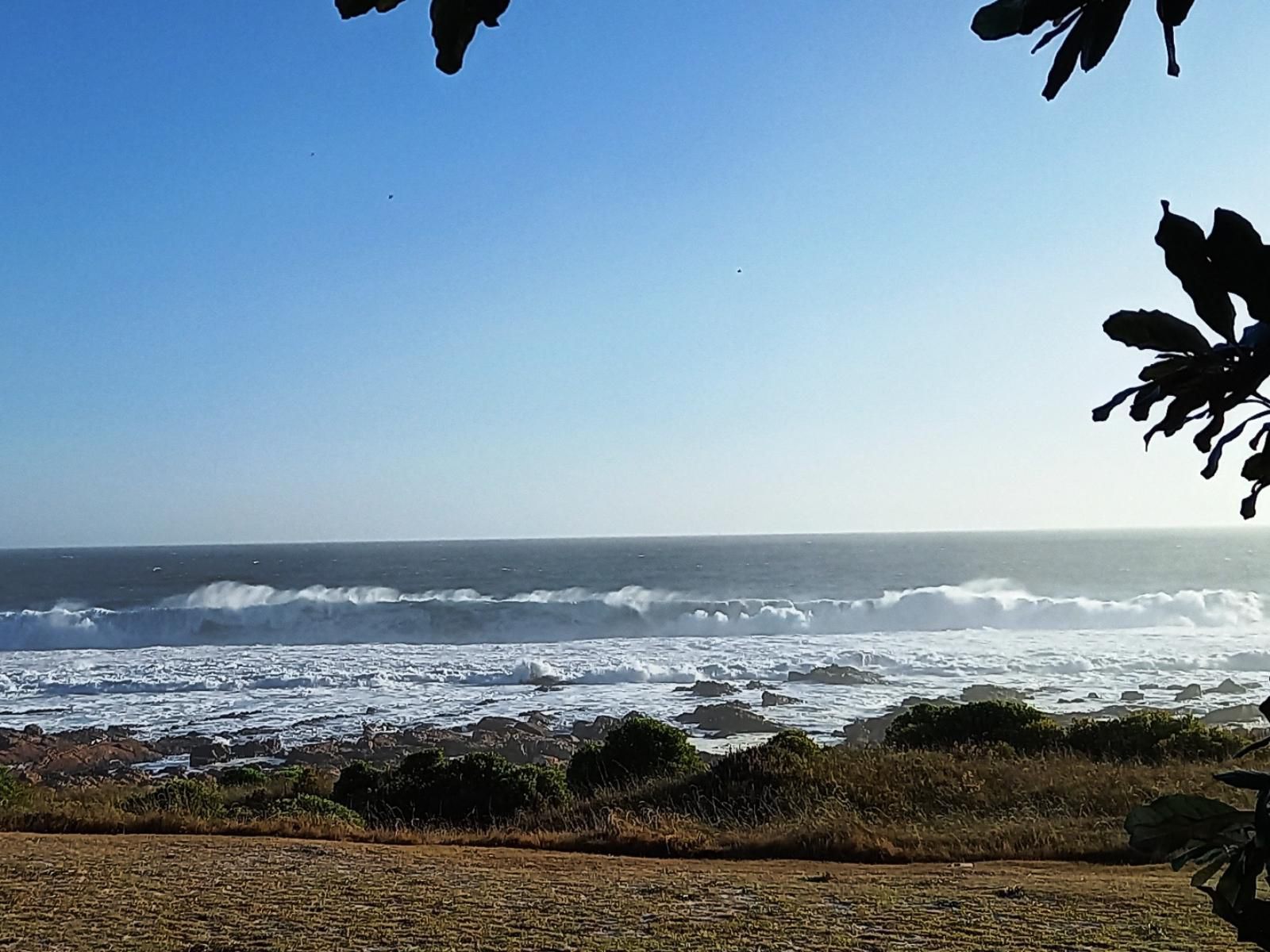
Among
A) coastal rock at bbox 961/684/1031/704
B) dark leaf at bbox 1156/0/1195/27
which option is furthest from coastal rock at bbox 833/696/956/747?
dark leaf at bbox 1156/0/1195/27

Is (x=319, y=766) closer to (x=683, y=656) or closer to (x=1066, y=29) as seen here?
(x=683, y=656)

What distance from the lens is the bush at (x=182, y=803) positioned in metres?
10.3

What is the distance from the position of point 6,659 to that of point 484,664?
1612 cm

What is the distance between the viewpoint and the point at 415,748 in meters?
21.0

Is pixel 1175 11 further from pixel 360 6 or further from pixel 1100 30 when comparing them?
pixel 360 6

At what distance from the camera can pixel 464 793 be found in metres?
11.5

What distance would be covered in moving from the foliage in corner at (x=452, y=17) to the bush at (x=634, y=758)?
1206cm

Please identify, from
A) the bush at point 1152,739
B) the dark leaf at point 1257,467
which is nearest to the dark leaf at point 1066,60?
the dark leaf at point 1257,467

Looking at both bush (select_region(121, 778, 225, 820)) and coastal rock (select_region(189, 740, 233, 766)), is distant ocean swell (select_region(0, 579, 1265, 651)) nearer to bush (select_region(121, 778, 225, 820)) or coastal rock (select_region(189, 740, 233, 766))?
coastal rock (select_region(189, 740, 233, 766))

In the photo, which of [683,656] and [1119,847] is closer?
[1119,847]

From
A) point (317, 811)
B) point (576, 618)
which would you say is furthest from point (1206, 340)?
point (576, 618)

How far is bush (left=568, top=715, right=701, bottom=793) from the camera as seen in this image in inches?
508

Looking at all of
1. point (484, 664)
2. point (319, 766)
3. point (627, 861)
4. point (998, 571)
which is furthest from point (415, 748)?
point (998, 571)

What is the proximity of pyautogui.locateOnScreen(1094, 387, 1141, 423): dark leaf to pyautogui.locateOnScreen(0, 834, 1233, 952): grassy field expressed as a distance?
14.3 ft
